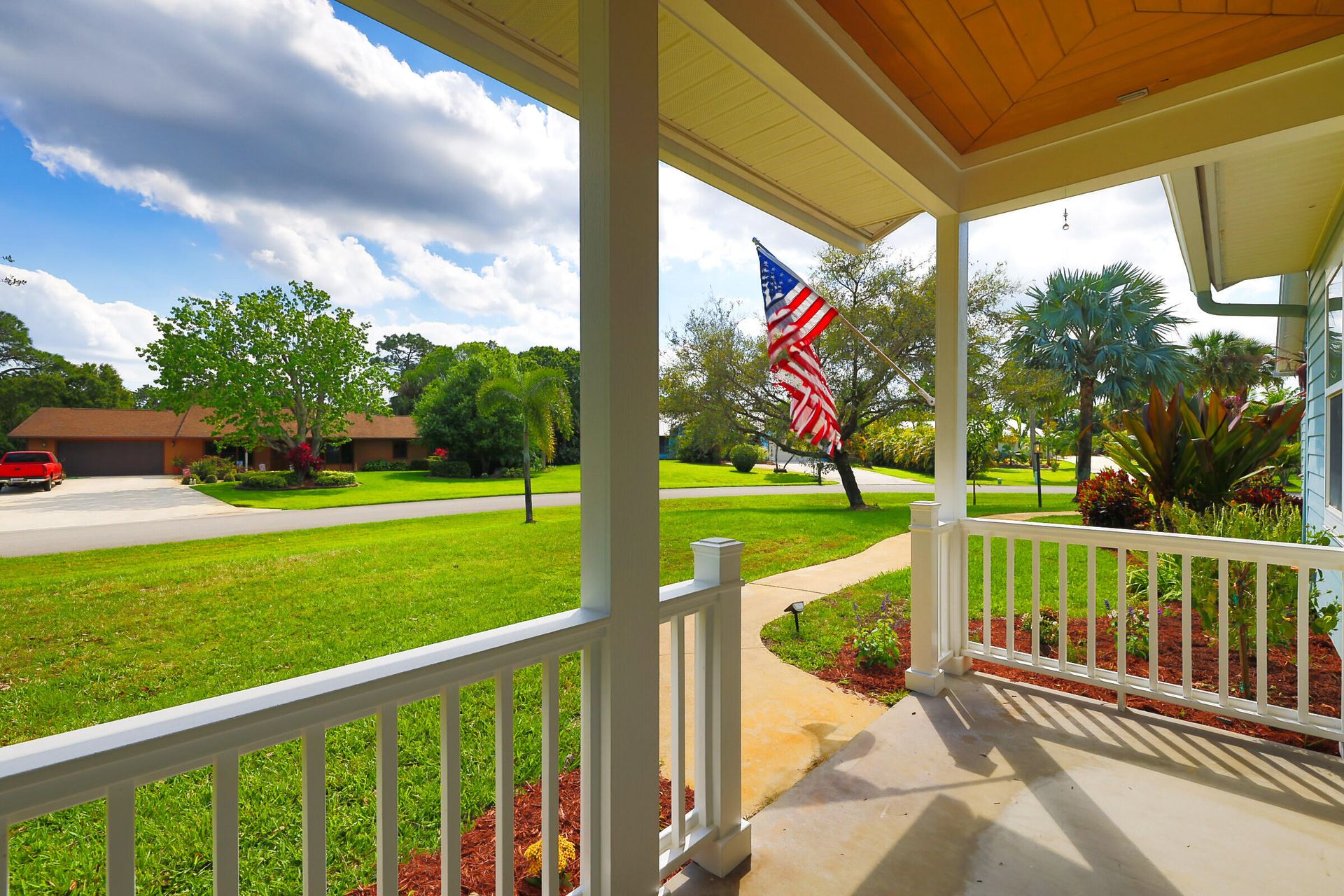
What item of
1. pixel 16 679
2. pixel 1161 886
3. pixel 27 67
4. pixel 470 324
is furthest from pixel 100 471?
pixel 1161 886

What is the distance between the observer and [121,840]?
794mm

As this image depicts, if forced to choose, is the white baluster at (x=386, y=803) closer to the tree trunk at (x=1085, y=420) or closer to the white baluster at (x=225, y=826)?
the white baluster at (x=225, y=826)

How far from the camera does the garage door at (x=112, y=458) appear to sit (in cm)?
256

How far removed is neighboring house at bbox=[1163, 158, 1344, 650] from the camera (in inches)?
124

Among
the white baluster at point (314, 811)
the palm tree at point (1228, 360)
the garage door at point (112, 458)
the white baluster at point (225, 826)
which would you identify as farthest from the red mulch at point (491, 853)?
the palm tree at point (1228, 360)

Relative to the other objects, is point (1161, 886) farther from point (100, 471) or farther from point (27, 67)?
point (27, 67)

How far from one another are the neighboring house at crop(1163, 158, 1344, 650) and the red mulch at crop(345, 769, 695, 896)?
11.3ft

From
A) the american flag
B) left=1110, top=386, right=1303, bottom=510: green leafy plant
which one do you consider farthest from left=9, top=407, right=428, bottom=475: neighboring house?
left=1110, top=386, right=1303, bottom=510: green leafy plant

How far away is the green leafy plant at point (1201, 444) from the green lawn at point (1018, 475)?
1490cm

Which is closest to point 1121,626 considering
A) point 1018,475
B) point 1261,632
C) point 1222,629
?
point 1222,629

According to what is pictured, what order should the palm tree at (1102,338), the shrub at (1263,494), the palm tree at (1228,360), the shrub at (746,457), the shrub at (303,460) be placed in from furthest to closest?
the shrub at (746,457) < the palm tree at (1102,338) < the palm tree at (1228,360) < the shrub at (303,460) < the shrub at (1263,494)

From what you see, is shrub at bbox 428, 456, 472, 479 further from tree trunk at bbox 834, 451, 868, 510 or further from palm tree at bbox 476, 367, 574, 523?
tree trunk at bbox 834, 451, 868, 510

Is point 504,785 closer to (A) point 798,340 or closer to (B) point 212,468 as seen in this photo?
(A) point 798,340

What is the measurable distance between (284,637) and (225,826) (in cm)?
639
